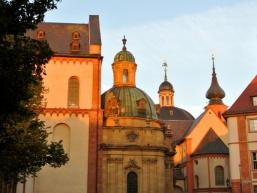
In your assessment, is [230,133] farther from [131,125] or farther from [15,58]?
[15,58]

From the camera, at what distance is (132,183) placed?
161 feet

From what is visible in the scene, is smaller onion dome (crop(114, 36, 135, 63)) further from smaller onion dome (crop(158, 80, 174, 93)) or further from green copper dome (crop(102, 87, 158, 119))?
smaller onion dome (crop(158, 80, 174, 93))

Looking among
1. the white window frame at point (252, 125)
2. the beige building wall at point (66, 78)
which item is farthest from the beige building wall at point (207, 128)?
the beige building wall at point (66, 78)

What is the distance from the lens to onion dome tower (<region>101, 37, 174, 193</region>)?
49.0 metres

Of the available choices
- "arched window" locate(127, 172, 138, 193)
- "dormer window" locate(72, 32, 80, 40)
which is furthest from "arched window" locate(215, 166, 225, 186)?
"dormer window" locate(72, 32, 80, 40)

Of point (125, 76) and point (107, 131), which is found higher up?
point (125, 76)

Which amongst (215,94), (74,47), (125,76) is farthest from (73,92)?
(215,94)

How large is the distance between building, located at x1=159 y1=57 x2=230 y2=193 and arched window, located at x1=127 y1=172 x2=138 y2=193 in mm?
17192

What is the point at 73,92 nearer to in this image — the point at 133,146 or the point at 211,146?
the point at 133,146

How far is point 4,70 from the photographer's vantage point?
529 inches

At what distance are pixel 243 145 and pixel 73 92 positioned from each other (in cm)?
1638

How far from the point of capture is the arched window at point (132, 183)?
4897 cm

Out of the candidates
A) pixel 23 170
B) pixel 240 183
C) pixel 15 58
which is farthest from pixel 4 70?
pixel 240 183

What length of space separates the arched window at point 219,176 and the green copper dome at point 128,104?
15.0m
